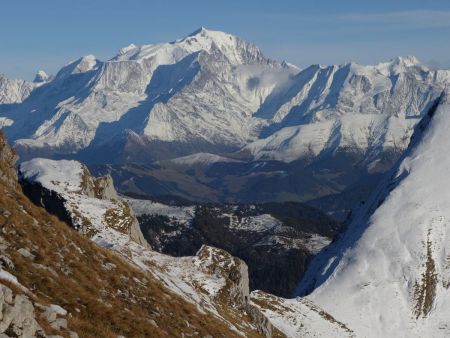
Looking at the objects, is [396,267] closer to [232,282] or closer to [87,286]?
[232,282]

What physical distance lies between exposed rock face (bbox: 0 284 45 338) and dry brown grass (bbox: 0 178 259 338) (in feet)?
5.41

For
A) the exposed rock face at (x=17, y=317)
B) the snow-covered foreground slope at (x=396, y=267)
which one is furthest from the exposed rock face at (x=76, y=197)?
the exposed rock face at (x=17, y=317)

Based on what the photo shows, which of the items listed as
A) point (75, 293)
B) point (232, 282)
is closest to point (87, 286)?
point (75, 293)

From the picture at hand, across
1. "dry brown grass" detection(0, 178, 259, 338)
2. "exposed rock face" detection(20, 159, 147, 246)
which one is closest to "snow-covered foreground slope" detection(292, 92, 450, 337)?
"exposed rock face" detection(20, 159, 147, 246)

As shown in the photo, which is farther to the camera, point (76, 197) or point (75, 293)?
point (76, 197)

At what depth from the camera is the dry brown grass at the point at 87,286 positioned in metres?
39.6

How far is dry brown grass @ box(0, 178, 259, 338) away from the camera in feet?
130

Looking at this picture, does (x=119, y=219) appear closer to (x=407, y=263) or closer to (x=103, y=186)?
(x=103, y=186)

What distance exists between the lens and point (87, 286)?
147 feet

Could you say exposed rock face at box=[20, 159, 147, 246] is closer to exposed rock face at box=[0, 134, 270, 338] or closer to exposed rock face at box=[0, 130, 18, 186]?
exposed rock face at box=[0, 130, 18, 186]

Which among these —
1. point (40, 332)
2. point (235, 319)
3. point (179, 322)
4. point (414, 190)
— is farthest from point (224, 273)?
point (414, 190)

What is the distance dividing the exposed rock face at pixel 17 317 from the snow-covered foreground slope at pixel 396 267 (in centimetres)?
11577

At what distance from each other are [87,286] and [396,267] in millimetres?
130809

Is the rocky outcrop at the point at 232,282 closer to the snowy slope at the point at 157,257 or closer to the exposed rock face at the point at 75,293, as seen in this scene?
the snowy slope at the point at 157,257
